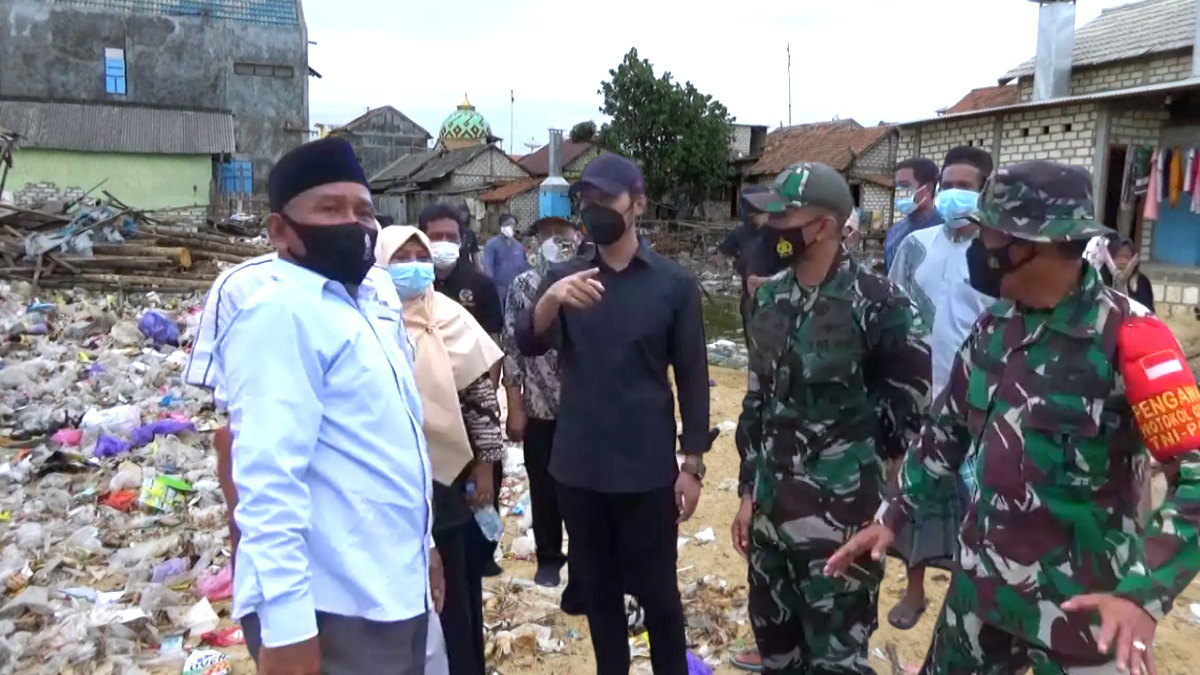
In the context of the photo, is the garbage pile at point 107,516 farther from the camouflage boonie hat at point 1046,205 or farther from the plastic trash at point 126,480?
the camouflage boonie hat at point 1046,205

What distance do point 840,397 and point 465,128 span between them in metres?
41.6

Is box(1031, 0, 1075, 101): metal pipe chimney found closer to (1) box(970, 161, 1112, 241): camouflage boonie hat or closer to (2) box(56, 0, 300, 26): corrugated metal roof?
(1) box(970, 161, 1112, 241): camouflage boonie hat

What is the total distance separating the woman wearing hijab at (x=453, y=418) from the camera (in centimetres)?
279

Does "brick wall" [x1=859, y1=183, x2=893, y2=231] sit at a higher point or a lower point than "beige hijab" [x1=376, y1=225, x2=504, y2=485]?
higher

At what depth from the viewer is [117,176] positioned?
2656cm

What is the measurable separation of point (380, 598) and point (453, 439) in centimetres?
97

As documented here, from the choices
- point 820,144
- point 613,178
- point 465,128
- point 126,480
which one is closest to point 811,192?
point 613,178

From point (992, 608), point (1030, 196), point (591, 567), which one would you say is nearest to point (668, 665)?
point (591, 567)

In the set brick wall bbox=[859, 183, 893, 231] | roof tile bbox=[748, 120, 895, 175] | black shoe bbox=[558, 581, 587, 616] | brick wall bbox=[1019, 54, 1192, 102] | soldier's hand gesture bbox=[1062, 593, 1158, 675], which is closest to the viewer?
soldier's hand gesture bbox=[1062, 593, 1158, 675]

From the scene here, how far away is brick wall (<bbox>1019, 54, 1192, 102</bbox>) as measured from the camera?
15.0m

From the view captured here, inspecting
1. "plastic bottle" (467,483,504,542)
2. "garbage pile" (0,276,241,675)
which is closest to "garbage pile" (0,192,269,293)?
"garbage pile" (0,276,241,675)

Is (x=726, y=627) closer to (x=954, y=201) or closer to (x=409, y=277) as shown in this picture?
(x=409, y=277)

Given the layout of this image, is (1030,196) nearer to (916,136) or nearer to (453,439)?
(453,439)

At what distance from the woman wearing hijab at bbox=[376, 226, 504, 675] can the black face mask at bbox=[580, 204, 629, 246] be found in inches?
22.5
